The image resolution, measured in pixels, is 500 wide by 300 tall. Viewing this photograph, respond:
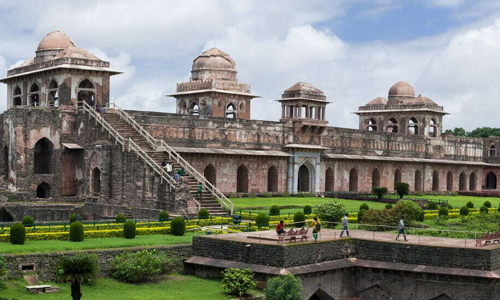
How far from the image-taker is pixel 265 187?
189 ft

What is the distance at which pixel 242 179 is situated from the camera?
185ft

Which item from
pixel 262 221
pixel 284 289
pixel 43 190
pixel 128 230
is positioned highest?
pixel 43 190

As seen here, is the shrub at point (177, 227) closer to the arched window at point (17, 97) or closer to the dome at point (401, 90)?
the arched window at point (17, 97)

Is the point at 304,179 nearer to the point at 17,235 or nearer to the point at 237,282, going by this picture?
the point at 237,282

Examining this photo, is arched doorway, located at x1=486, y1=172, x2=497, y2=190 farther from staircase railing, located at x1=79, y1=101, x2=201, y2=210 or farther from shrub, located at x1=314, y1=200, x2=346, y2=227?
shrub, located at x1=314, y1=200, x2=346, y2=227

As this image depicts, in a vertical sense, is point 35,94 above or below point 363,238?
above

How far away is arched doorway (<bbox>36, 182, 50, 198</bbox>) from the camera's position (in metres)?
49.0

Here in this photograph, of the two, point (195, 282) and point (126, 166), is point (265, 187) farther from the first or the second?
point (195, 282)

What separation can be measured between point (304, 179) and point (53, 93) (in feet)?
66.8

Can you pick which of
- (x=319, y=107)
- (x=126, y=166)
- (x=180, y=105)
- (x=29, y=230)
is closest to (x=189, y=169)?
(x=126, y=166)

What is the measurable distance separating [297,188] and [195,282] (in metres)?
30.5

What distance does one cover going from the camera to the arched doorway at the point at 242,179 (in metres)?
56.2

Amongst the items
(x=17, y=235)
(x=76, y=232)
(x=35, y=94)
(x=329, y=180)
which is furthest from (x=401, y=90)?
(x=17, y=235)

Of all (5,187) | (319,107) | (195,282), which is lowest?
(195,282)
